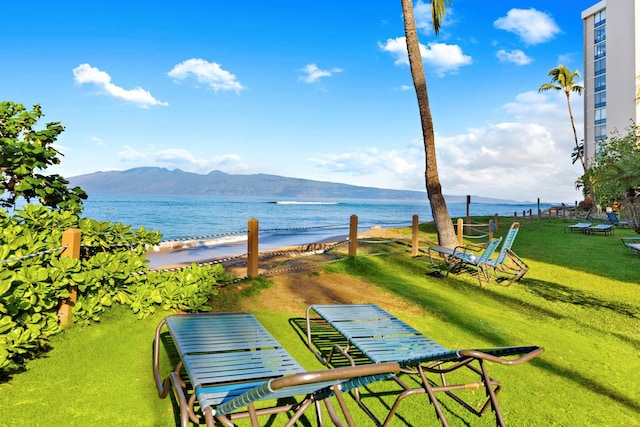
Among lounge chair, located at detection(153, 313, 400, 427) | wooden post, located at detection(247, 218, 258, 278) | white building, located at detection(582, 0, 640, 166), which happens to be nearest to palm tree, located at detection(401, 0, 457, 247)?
wooden post, located at detection(247, 218, 258, 278)

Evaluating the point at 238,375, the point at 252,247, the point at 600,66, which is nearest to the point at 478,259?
the point at 252,247

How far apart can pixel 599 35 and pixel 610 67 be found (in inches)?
257

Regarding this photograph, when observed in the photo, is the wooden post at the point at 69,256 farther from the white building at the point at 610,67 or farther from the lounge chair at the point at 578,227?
the white building at the point at 610,67

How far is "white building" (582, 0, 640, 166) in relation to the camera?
128ft

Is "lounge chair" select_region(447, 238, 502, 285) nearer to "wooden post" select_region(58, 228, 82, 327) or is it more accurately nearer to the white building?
"wooden post" select_region(58, 228, 82, 327)

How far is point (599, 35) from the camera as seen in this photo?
45781mm

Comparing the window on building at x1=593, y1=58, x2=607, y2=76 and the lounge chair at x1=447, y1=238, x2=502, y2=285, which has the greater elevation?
the window on building at x1=593, y1=58, x2=607, y2=76

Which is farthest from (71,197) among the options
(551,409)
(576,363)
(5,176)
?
(576,363)

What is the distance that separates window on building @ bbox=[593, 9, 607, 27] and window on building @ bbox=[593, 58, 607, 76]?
4.22 m

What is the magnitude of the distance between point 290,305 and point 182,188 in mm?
187083

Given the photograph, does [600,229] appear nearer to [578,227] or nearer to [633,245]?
[578,227]

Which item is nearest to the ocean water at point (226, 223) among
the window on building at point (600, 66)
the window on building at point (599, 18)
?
the window on building at point (600, 66)

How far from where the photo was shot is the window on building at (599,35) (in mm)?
45281

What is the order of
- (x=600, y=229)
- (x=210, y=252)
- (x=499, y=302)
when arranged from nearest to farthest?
(x=499, y=302) → (x=600, y=229) → (x=210, y=252)
